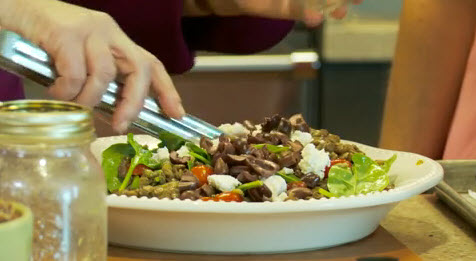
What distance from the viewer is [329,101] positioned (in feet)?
10.3

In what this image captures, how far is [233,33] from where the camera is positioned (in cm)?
197

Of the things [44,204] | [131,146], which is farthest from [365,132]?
[44,204]

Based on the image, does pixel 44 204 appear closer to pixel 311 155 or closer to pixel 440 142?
pixel 311 155

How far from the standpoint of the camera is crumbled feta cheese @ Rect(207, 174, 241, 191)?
0.95 metres

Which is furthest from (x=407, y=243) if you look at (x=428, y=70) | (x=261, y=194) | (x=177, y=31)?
(x=177, y=31)

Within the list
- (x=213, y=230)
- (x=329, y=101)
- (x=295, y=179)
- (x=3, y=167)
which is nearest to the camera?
(x=3, y=167)

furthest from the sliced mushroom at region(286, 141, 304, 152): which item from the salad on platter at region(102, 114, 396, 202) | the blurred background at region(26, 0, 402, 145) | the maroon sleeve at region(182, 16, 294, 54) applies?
the blurred background at region(26, 0, 402, 145)

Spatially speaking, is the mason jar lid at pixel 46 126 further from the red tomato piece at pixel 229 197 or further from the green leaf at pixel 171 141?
the green leaf at pixel 171 141

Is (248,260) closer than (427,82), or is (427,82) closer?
(248,260)

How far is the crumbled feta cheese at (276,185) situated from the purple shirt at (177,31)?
2.72ft

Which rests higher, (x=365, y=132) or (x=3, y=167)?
(x=3, y=167)

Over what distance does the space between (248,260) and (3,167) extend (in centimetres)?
37

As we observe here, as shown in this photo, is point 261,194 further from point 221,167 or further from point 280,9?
point 280,9

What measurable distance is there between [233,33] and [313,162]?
0.99 m
